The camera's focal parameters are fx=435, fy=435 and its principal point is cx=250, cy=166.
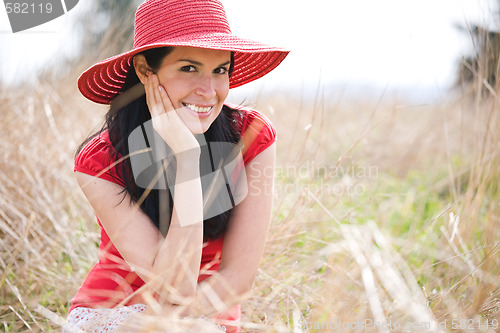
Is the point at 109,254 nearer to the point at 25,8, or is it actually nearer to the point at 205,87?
the point at 205,87

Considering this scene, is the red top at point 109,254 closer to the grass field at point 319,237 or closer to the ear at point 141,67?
the grass field at point 319,237

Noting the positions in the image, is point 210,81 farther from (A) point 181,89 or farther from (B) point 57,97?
(B) point 57,97

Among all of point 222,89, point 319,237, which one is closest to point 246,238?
point 222,89

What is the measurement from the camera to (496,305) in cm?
124

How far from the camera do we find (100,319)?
53.7 inches

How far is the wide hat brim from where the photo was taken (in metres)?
1.30

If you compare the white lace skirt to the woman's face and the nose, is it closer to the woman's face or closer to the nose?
the woman's face

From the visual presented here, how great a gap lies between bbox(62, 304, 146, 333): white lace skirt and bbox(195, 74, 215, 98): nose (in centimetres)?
70

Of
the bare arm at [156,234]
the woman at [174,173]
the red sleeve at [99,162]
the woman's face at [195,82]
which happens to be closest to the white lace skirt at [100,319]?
the woman at [174,173]

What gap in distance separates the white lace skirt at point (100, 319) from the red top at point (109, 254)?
0.05m

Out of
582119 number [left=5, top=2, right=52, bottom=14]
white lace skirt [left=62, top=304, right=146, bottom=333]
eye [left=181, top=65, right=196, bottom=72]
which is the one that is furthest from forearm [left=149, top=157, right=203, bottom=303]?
582119 number [left=5, top=2, right=52, bottom=14]

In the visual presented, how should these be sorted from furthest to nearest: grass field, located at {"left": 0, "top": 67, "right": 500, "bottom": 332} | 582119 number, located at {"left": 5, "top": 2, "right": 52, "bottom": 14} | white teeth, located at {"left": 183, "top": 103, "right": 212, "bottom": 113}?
582119 number, located at {"left": 5, "top": 2, "right": 52, "bottom": 14} < white teeth, located at {"left": 183, "top": 103, "right": 212, "bottom": 113} < grass field, located at {"left": 0, "top": 67, "right": 500, "bottom": 332}

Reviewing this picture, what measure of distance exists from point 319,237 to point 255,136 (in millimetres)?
809

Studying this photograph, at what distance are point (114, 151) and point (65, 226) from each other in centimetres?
98
